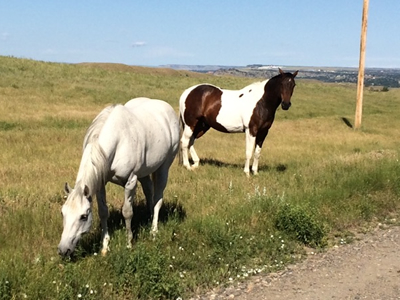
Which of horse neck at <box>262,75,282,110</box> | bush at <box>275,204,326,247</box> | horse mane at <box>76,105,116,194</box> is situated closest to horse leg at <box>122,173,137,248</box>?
horse mane at <box>76,105,116,194</box>

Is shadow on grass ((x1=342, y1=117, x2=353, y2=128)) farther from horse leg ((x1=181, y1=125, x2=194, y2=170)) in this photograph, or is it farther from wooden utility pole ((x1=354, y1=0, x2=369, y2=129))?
horse leg ((x1=181, y1=125, x2=194, y2=170))

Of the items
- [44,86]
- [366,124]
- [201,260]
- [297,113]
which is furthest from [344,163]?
[44,86]

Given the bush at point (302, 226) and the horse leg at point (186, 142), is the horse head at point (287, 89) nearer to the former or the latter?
the horse leg at point (186, 142)

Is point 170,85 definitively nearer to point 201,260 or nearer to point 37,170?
point 37,170

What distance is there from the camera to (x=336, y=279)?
216 inches

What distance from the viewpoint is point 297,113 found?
104 feet

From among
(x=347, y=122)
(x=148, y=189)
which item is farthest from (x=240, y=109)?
(x=347, y=122)

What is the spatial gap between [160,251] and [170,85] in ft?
124

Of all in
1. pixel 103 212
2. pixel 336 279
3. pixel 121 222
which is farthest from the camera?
pixel 121 222

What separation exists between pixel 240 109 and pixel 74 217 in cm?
783

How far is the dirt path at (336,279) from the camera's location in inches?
198

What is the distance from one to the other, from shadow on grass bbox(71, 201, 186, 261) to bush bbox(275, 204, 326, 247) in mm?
1619

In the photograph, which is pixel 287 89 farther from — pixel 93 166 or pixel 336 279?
pixel 93 166

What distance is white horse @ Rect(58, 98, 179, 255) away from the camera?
4812 millimetres
